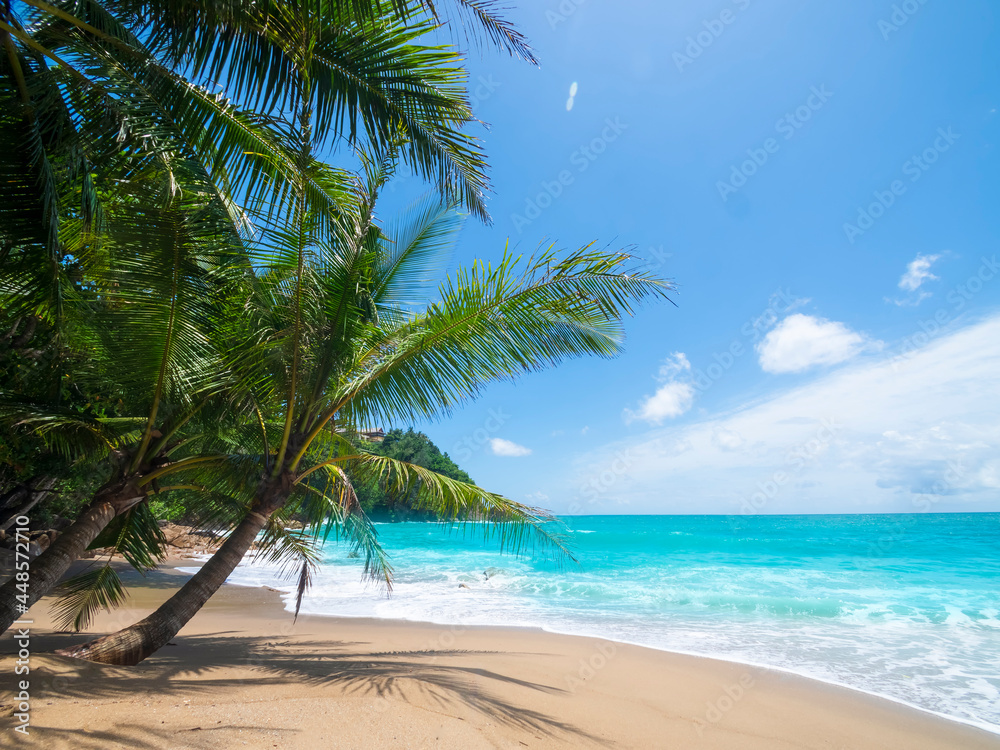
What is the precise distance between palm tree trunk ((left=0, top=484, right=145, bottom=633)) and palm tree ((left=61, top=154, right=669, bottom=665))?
880 millimetres

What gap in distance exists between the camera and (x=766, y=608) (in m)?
11.0

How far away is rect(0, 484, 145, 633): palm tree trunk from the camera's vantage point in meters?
3.79

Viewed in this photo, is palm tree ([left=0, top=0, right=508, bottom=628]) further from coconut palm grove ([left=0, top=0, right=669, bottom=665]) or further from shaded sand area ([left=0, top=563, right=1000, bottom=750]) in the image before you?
shaded sand area ([left=0, top=563, right=1000, bottom=750])

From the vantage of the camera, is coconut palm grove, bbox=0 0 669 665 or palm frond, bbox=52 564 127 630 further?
palm frond, bbox=52 564 127 630

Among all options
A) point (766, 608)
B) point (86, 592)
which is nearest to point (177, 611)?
point (86, 592)

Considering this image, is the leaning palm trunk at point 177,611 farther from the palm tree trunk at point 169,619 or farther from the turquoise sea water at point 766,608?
the turquoise sea water at point 766,608

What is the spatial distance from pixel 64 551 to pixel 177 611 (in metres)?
1.16

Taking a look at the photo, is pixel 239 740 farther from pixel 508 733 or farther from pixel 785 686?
pixel 785 686

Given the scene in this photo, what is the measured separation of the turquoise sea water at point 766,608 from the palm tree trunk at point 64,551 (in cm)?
306

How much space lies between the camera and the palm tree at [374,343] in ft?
15.1

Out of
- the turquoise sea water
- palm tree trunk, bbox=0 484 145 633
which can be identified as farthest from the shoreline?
palm tree trunk, bbox=0 484 145 633

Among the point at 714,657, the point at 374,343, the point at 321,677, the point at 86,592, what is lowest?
the point at 321,677
